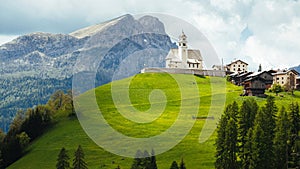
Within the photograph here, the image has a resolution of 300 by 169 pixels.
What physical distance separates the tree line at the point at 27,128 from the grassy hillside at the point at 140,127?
2587 mm

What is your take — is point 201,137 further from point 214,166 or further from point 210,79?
point 210,79

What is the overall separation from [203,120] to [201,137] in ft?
48.6

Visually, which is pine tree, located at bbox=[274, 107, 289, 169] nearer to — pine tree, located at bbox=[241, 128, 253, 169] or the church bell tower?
pine tree, located at bbox=[241, 128, 253, 169]

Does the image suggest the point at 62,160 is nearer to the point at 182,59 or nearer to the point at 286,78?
the point at 286,78

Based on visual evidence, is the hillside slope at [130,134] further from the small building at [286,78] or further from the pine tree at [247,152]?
the small building at [286,78]

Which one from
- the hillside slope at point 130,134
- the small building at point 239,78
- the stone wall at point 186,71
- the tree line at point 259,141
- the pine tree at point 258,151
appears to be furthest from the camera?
the stone wall at point 186,71

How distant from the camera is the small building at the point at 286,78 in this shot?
5450 inches

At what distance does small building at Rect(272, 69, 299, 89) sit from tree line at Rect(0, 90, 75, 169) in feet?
226

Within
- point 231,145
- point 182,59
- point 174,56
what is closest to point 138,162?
point 231,145

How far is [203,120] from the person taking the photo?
9994 cm

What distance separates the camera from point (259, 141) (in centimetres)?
6325

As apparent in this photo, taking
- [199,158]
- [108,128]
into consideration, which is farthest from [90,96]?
[199,158]

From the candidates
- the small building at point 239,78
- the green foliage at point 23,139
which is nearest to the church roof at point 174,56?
the small building at point 239,78

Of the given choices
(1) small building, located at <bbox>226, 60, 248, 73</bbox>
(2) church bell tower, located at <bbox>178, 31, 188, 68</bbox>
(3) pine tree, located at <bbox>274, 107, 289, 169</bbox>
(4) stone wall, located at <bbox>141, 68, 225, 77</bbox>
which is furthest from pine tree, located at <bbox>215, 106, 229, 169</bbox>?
(1) small building, located at <bbox>226, 60, 248, 73</bbox>
